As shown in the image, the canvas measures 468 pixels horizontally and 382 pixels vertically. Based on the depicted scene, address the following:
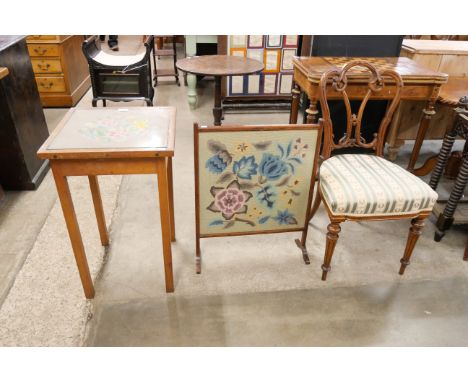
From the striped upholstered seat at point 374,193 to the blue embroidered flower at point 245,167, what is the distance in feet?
1.23

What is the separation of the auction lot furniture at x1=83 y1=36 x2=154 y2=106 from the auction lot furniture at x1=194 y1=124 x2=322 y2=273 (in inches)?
84.0

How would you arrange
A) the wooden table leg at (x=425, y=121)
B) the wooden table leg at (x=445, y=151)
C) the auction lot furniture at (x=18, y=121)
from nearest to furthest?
the wooden table leg at (x=445, y=151) → the auction lot furniture at (x=18, y=121) → the wooden table leg at (x=425, y=121)

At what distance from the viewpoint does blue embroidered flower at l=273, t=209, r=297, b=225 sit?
2.02 m

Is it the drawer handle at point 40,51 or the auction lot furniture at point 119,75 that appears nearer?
the auction lot furniture at point 119,75

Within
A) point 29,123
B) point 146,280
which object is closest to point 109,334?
point 146,280

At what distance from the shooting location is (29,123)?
2674 millimetres

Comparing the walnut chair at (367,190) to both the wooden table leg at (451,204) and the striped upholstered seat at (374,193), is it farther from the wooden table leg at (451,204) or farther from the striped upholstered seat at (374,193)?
the wooden table leg at (451,204)

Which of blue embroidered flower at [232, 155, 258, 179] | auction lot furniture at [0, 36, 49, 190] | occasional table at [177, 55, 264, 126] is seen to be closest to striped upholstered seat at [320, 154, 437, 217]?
blue embroidered flower at [232, 155, 258, 179]

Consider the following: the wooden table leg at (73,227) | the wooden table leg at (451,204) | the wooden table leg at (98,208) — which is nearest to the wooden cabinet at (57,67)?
the wooden table leg at (98,208)

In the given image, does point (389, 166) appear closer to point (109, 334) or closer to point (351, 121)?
point (351, 121)

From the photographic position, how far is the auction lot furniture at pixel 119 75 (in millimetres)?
3492

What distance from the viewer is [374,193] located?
5.76 feet

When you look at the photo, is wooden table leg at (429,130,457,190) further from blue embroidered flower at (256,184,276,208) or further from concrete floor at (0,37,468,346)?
blue embroidered flower at (256,184,276,208)

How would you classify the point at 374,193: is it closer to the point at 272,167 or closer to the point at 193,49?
the point at 272,167
